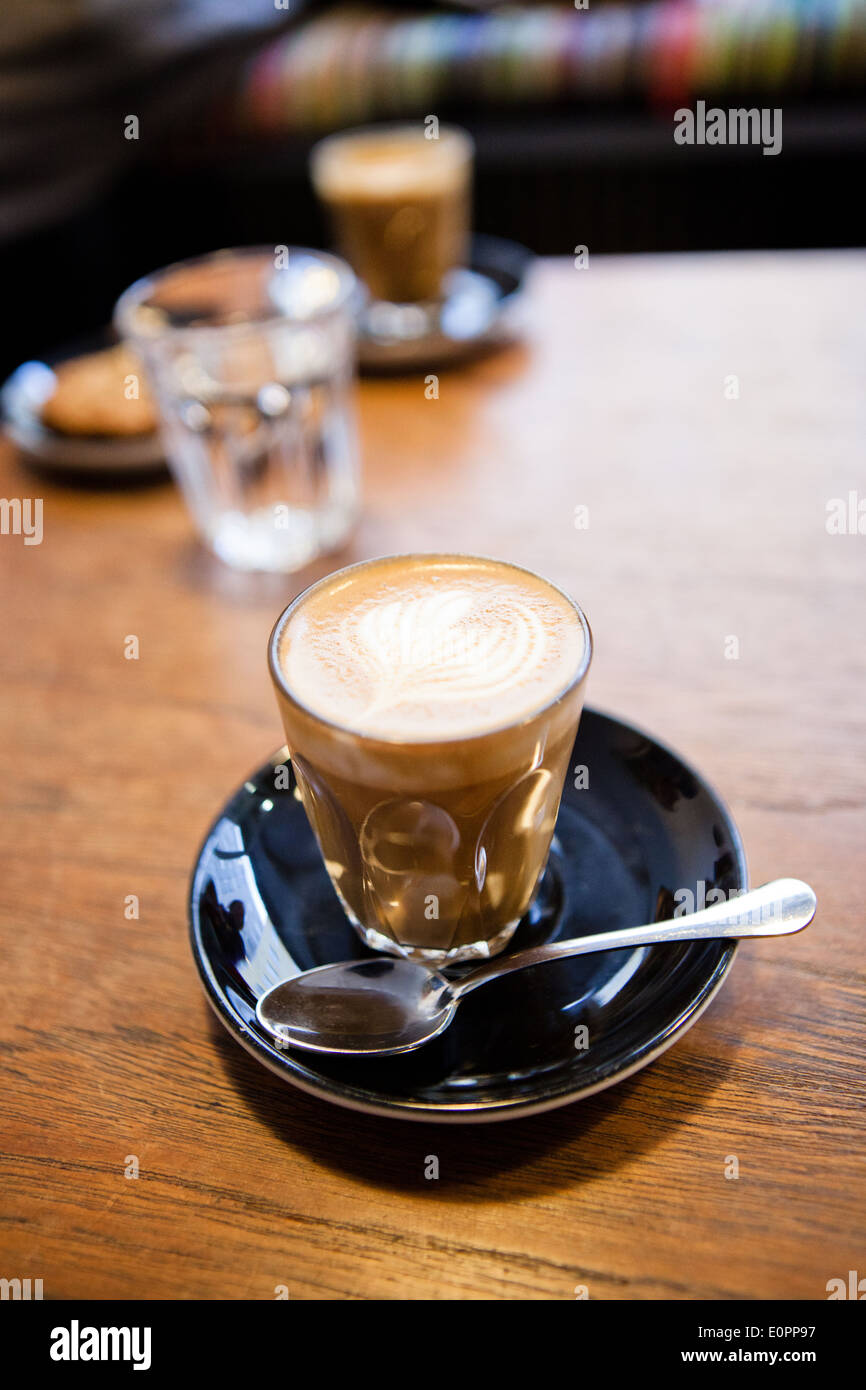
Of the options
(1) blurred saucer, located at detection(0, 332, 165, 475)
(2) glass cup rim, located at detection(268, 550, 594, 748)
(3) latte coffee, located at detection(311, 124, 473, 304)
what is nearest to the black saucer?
(2) glass cup rim, located at detection(268, 550, 594, 748)

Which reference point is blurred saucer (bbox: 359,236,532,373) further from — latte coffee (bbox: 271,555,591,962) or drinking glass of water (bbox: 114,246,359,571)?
latte coffee (bbox: 271,555,591,962)

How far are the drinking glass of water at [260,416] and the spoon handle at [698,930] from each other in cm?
Result: 48

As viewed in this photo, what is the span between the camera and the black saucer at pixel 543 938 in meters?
0.45

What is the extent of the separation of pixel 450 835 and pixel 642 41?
202 cm

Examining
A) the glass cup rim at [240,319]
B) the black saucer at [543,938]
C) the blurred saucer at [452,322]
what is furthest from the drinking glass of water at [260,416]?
the black saucer at [543,938]

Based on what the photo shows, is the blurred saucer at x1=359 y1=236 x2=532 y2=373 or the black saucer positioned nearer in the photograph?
the black saucer

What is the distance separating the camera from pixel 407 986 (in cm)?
49

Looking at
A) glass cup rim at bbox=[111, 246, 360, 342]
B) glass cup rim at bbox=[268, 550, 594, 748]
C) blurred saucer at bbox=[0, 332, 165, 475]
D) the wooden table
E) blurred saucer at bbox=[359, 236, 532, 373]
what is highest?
glass cup rim at bbox=[111, 246, 360, 342]

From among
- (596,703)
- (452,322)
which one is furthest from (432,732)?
(452,322)

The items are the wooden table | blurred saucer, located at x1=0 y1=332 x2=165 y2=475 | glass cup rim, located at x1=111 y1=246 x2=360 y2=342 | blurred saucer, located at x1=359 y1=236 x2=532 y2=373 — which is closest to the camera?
the wooden table

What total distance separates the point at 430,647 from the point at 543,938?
0.15 m

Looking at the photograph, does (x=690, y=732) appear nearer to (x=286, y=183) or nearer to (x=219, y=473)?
(x=219, y=473)

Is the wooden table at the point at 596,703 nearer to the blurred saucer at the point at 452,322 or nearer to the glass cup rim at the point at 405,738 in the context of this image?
the blurred saucer at the point at 452,322

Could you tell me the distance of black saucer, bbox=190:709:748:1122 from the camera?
451 mm
